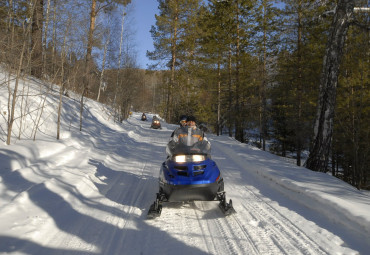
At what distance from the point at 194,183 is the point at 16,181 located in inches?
146

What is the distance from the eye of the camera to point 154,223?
3953mm

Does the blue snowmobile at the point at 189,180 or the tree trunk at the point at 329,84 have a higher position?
the tree trunk at the point at 329,84

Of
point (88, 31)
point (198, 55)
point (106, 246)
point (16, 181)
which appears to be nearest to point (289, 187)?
point (106, 246)

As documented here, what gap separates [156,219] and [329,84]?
7.39m

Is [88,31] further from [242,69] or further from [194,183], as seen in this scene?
[242,69]

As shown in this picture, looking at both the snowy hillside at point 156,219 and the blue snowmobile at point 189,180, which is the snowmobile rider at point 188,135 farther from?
the snowy hillside at point 156,219

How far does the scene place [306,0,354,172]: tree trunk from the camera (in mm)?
8219

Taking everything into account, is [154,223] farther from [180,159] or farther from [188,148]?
[188,148]

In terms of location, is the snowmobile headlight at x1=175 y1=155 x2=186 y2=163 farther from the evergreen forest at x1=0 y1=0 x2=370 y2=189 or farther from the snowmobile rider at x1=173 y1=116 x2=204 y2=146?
the evergreen forest at x1=0 y1=0 x2=370 y2=189

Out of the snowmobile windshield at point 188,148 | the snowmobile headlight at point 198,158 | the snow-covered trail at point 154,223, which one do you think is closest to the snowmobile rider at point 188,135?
the snowmobile windshield at point 188,148

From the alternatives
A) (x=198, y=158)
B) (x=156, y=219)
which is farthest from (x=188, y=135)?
(x=156, y=219)

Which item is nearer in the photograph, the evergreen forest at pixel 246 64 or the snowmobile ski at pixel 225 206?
the snowmobile ski at pixel 225 206

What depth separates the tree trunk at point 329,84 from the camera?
8219 millimetres

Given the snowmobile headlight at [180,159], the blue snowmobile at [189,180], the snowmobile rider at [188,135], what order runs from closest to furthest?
the blue snowmobile at [189,180], the snowmobile headlight at [180,159], the snowmobile rider at [188,135]
